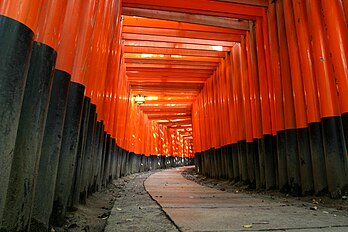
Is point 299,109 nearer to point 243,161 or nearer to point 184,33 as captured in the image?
point 243,161

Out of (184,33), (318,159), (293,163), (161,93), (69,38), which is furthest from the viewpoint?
(161,93)

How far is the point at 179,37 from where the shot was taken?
690 centimetres

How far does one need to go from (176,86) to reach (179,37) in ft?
13.2

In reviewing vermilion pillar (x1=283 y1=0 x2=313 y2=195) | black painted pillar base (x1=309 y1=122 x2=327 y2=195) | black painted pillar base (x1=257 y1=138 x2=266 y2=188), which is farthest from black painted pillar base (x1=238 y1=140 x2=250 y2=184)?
black painted pillar base (x1=309 y1=122 x2=327 y2=195)

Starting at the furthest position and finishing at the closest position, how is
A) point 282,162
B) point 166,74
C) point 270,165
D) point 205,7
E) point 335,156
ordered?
point 166,74 < point 205,7 < point 270,165 < point 282,162 < point 335,156

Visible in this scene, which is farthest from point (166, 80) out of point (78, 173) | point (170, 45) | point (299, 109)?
point (78, 173)

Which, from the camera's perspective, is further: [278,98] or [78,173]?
[278,98]

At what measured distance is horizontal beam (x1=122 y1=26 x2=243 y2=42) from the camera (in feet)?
22.0

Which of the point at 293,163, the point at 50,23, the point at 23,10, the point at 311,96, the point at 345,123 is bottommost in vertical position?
the point at 293,163

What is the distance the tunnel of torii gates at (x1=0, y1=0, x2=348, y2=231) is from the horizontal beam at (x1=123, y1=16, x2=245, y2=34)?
25 mm

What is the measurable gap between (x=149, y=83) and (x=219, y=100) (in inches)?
124

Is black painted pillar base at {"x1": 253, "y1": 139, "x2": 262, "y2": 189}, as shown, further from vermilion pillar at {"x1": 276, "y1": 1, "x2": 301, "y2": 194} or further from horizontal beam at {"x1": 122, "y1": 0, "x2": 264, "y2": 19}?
horizontal beam at {"x1": 122, "y1": 0, "x2": 264, "y2": 19}

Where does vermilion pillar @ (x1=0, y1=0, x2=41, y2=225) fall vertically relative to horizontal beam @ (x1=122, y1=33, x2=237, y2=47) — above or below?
below

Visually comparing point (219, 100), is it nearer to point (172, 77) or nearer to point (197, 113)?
point (172, 77)
